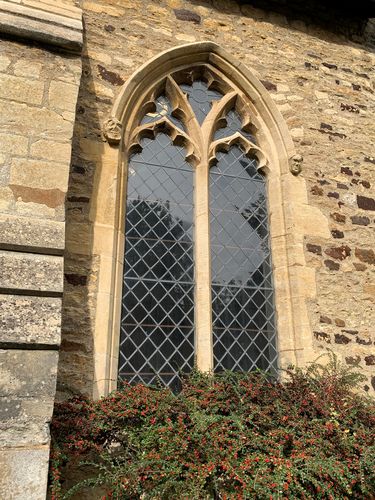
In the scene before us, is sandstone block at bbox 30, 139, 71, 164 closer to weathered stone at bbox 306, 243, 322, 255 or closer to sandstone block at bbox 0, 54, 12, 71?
sandstone block at bbox 0, 54, 12, 71

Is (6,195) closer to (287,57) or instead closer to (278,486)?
(278,486)

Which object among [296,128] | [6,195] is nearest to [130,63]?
[296,128]

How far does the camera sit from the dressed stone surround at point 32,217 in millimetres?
2508

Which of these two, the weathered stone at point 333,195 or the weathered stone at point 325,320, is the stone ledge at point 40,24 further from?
the weathered stone at point 325,320

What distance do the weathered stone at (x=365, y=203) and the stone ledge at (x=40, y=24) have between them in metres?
3.29

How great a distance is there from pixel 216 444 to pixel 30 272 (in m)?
1.59

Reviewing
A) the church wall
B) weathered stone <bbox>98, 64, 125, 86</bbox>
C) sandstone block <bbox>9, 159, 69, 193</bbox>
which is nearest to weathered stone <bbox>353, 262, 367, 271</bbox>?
the church wall

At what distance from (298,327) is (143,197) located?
76.7 inches

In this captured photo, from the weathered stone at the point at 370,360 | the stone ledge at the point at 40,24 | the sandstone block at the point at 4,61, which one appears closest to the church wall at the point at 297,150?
the weathered stone at the point at 370,360

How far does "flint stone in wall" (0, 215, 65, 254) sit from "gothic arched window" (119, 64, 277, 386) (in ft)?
4.41

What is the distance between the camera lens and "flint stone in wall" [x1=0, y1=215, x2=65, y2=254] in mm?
2984

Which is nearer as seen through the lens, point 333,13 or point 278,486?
point 278,486

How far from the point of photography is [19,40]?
3.79 m

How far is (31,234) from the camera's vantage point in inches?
120
